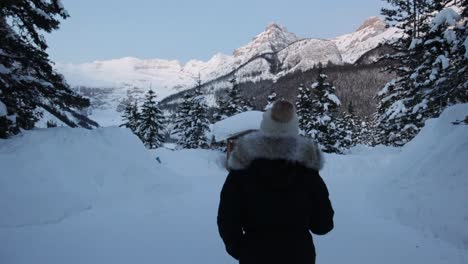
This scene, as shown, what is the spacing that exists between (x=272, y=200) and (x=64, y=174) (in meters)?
7.95

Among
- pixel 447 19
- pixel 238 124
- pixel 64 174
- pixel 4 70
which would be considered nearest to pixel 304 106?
pixel 238 124

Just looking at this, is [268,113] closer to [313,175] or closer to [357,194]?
[313,175]

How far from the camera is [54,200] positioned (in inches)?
324

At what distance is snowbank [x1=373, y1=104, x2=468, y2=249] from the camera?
7012mm

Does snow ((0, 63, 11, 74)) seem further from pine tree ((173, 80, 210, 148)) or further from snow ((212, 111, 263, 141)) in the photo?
pine tree ((173, 80, 210, 148))

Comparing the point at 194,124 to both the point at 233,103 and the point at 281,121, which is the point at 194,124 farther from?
the point at 281,121

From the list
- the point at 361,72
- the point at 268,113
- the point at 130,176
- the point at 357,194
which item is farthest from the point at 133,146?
the point at 361,72

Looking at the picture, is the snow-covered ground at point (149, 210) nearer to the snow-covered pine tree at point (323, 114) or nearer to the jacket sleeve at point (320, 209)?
the jacket sleeve at point (320, 209)

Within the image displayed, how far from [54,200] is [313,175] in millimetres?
7034

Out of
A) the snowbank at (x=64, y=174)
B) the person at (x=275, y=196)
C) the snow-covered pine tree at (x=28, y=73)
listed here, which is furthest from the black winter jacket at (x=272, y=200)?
the snow-covered pine tree at (x=28, y=73)

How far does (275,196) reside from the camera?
2816mm

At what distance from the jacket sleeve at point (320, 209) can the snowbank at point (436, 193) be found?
4549mm

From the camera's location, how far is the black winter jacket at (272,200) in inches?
111

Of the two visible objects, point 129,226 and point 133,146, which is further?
point 133,146
